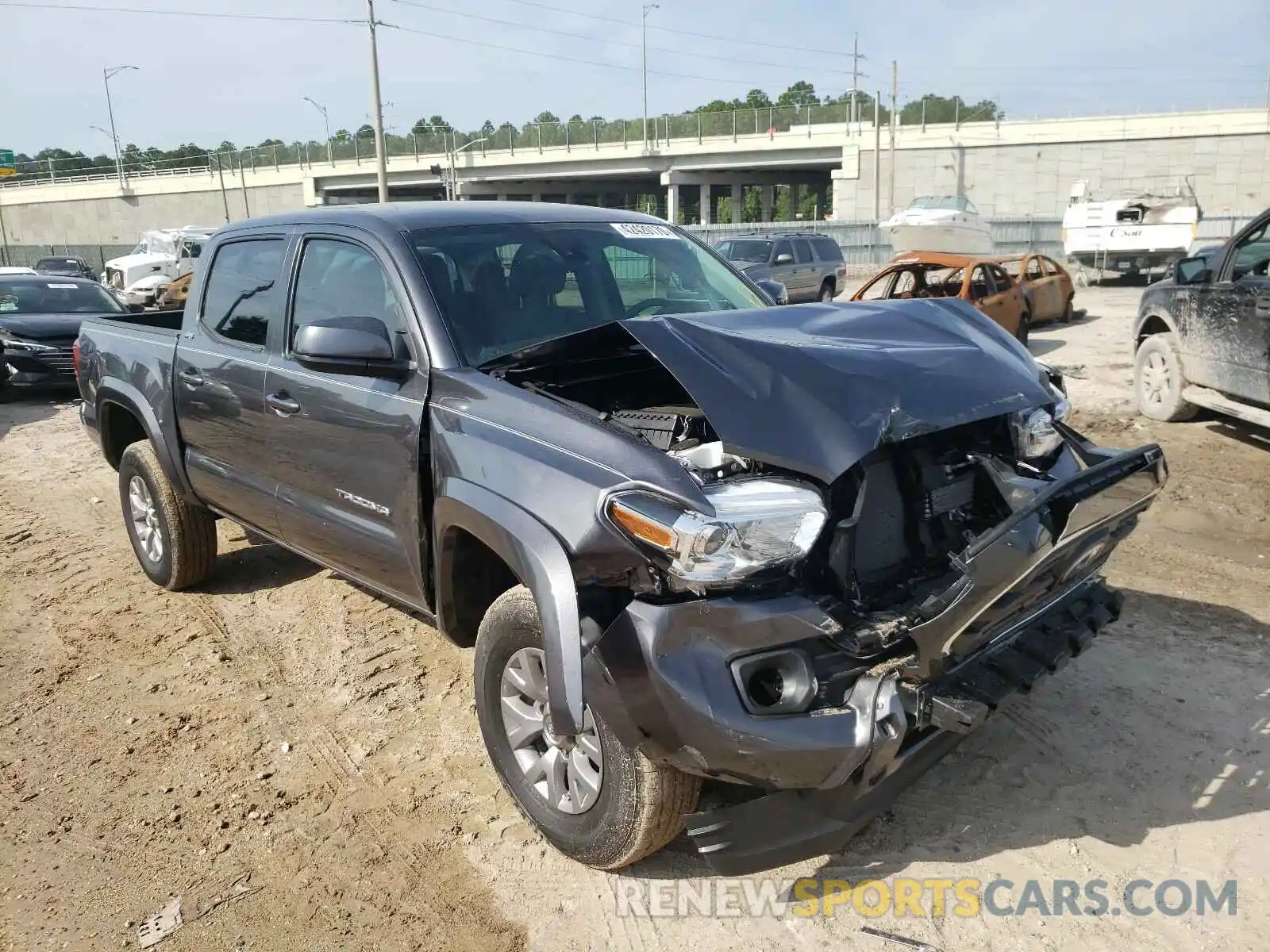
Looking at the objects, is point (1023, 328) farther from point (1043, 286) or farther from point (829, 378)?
point (829, 378)

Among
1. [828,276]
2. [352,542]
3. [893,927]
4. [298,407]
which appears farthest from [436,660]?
[828,276]

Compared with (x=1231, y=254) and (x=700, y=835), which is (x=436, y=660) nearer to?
(x=700, y=835)

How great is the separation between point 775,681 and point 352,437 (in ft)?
6.44

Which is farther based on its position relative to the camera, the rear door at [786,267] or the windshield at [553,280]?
the rear door at [786,267]

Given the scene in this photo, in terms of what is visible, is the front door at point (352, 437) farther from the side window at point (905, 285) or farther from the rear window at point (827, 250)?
the rear window at point (827, 250)

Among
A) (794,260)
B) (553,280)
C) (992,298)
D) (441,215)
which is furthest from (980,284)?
(441,215)

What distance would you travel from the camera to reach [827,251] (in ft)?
73.2

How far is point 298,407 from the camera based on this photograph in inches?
156

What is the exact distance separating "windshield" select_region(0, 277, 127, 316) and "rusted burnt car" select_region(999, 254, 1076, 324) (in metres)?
14.1

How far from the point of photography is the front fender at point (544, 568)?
2.60 m

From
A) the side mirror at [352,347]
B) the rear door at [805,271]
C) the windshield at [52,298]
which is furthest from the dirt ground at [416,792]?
the rear door at [805,271]

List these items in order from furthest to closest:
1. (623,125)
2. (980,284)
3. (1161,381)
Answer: (623,125)
(980,284)
(1161,381)

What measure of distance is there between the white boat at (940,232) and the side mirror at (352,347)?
19598 millimetres

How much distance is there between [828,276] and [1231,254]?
14.9m
